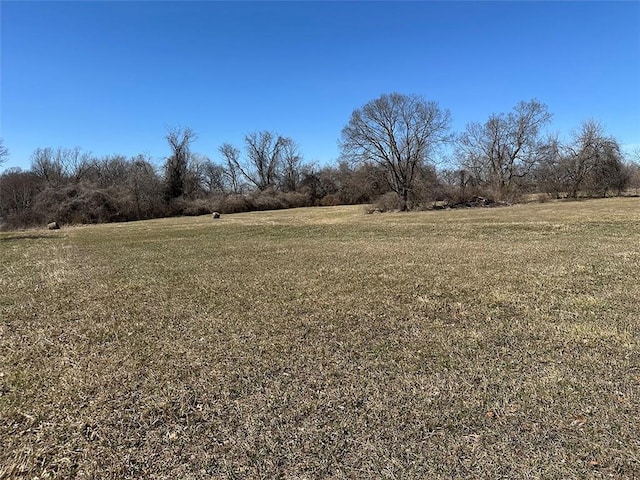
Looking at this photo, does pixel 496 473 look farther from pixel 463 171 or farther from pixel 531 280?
pixel 463 171

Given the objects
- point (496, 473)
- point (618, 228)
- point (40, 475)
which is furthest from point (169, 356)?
point (618, 228)

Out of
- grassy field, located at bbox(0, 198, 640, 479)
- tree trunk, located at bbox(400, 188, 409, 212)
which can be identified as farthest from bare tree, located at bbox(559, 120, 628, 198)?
grassy field, located at bbox(0, 198, 640, 479)

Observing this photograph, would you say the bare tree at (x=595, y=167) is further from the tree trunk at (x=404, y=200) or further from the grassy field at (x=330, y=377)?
the grassy field at (x=330, y=377)

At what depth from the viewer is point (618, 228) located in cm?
1383

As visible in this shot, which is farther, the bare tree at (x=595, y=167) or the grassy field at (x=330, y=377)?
the bare tree at (x=595, y=167)

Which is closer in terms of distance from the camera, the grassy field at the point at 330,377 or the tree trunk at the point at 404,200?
the grassy field at the point at 330,377

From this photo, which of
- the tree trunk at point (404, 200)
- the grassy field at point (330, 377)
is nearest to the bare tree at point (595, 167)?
the tree trunk at point (404, 200)

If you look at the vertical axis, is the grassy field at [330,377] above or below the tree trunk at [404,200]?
below

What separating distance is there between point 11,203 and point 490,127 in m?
51.2

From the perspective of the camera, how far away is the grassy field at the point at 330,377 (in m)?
2.37

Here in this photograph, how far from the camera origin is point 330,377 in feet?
11.2

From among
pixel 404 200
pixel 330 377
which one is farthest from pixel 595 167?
pixel 330 377

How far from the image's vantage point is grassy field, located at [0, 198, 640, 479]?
7.77 ft

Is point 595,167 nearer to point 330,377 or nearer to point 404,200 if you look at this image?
point 404,200
